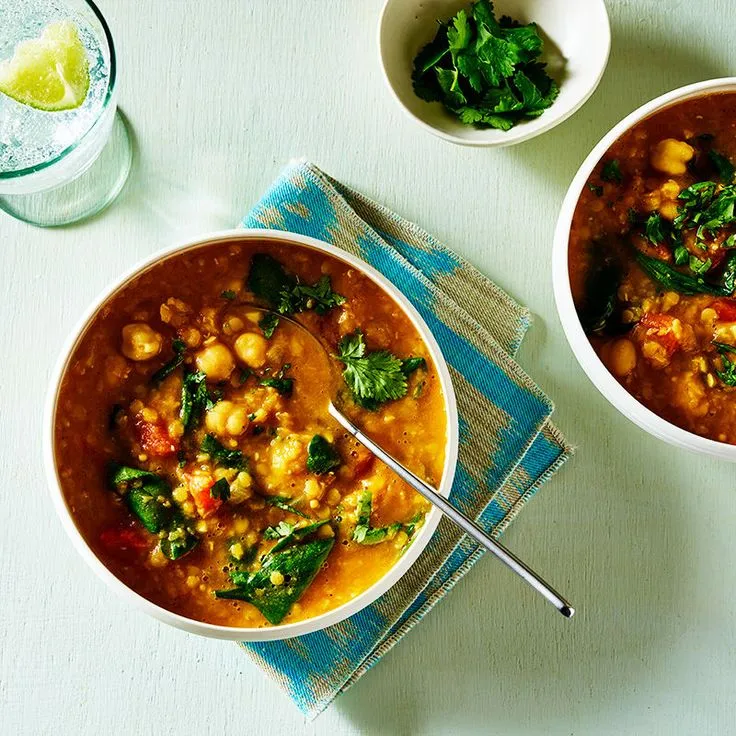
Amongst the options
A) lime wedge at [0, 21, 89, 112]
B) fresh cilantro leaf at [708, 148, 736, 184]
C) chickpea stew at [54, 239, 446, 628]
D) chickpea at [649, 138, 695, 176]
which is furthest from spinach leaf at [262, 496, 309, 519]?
fresh cilantro leaf at [708, 148, 736, 184]

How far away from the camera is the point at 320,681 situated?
1973mm

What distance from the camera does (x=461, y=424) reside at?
1.98 meters

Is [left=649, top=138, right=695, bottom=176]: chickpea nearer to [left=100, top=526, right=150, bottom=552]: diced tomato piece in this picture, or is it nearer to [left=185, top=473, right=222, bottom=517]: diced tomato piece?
[left=185, top=473, right=222, bottom=517]: diced tomato piece

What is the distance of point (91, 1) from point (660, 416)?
1507 mm

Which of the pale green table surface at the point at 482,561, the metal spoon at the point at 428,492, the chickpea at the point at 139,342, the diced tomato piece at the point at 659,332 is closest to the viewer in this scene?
the metal spoon at the point at 428,492

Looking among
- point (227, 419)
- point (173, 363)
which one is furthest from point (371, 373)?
point (173, 363)

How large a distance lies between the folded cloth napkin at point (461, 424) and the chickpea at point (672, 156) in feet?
1.68

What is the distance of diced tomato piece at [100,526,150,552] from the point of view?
5.81 ft

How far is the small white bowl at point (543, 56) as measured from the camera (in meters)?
1.93

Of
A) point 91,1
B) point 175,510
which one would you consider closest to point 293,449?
point 175,510

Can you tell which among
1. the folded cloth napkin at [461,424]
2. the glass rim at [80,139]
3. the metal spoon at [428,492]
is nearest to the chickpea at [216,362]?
the metal spoon at [428,492]

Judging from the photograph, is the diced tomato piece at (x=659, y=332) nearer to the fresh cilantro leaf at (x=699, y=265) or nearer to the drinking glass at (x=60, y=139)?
the fresh cilantro leaf at (x=699, y=265)

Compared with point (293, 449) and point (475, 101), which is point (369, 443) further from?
point (475, 101)

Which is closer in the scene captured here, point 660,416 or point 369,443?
point 369,443
